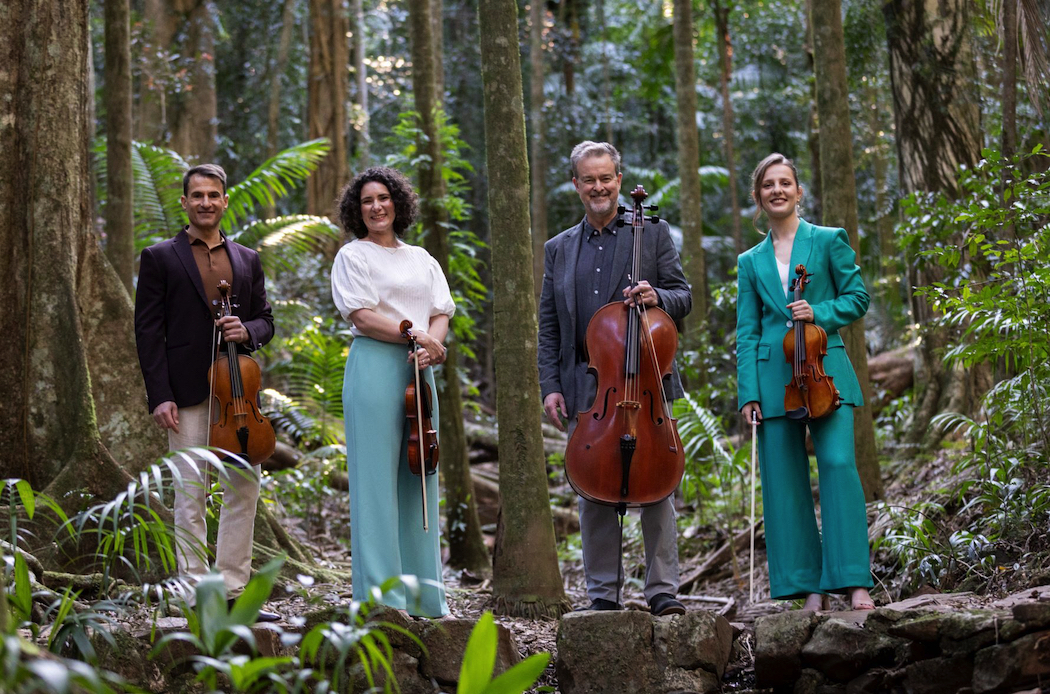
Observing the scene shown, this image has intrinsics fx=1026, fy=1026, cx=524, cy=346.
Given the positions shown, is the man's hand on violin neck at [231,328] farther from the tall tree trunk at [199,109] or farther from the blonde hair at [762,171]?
the tall tree trunk at [199,109]

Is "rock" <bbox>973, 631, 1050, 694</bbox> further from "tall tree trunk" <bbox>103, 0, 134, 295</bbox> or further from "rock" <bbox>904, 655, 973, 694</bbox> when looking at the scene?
"tall tree trunk" <bbox>103, 0, 134, 295</bbox>

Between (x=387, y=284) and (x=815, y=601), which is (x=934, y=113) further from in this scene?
(x=387, y=284)

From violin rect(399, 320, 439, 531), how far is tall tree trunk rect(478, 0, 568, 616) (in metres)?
1.09

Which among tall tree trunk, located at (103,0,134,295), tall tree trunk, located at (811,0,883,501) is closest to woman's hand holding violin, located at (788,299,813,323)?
tall tree trunk, located at (811,0,883,501)

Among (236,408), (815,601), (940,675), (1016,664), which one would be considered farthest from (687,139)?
(1016,664)

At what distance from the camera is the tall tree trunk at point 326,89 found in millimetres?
14398

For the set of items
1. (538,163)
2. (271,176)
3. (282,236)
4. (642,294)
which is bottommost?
(642,294)

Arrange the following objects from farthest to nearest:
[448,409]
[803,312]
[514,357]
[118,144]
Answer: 1. [118,144]
2. [448,409]
3. [514,357]
4. [803,312]

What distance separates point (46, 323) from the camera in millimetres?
5078

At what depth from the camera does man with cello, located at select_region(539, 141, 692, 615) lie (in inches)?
168

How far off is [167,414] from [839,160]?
4.85 m

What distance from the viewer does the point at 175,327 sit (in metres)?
4.32

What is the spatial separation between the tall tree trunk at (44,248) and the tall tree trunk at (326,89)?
29.0 ft

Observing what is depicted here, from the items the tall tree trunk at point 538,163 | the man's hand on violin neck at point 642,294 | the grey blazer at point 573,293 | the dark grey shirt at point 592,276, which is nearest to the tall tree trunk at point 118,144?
the grey blazer at point 573,293
